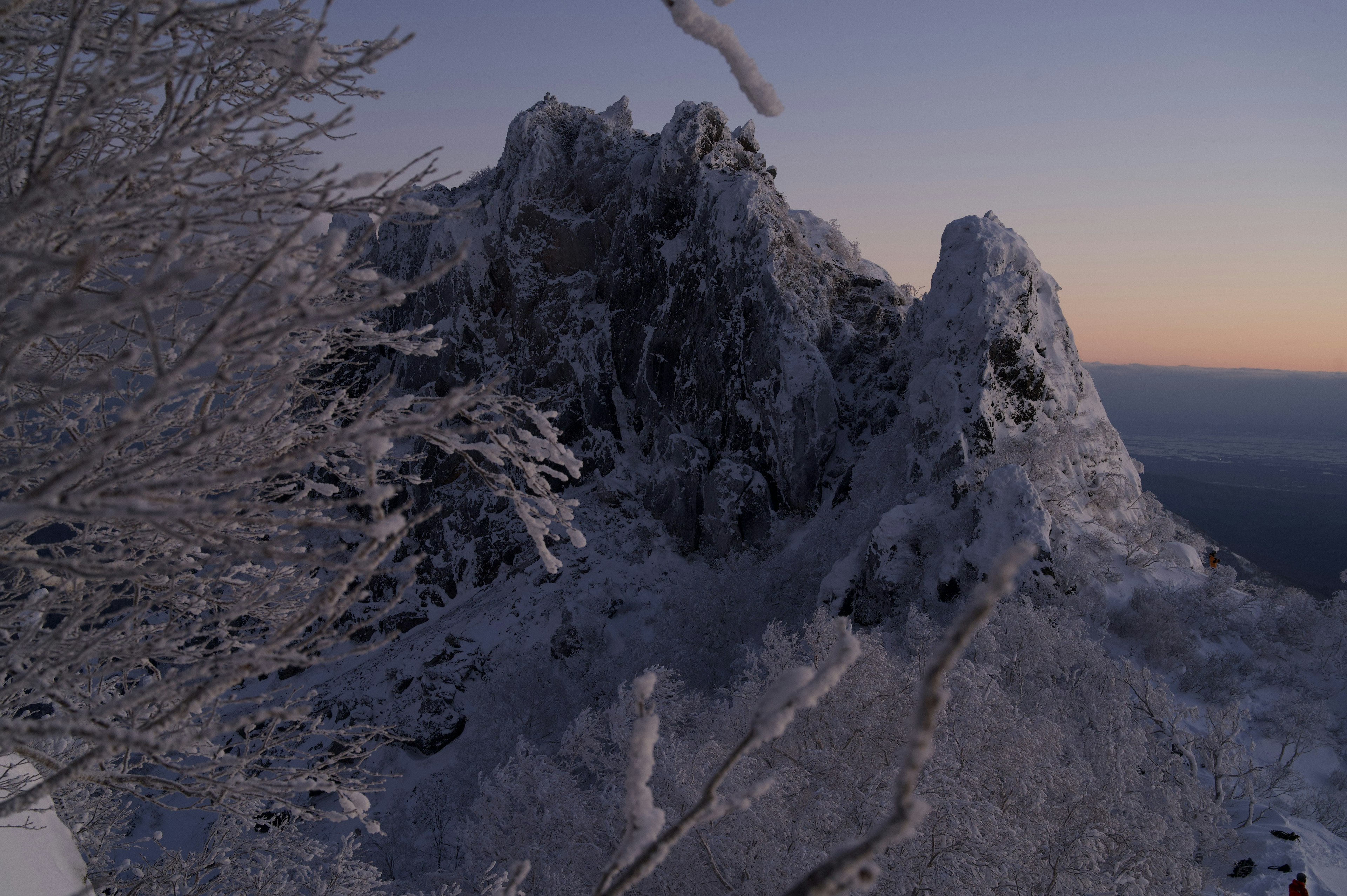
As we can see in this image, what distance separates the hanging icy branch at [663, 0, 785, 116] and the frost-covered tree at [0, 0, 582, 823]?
81 cm

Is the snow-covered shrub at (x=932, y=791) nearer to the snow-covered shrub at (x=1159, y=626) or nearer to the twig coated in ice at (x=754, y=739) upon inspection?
the snow-covered shrub at (x=1159, y=626)

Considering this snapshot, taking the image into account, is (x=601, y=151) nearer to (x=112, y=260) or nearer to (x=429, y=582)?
(x=429, y=582)

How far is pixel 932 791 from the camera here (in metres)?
6.35

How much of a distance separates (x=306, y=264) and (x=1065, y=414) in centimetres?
2185

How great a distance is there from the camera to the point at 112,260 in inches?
81.1

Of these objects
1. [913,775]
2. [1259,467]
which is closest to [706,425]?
[913,775]

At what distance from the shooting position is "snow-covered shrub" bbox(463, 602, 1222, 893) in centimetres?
633

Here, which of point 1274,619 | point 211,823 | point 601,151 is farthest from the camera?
point 601,151

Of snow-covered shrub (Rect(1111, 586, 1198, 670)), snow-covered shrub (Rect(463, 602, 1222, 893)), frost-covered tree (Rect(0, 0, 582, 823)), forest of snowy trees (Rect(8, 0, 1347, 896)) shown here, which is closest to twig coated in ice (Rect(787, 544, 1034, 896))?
forest of snowy trees (Rect(8, 0, 1347, 896))

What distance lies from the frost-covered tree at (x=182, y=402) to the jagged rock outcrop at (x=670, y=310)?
1867 centimetres

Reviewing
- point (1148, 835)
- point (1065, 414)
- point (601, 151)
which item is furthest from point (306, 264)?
point (601, 151)

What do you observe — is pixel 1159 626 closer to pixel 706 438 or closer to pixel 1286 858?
pixel 1286 858

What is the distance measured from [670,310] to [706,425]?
5609 millimetres

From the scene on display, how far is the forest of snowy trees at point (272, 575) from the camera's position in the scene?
1386 mm
